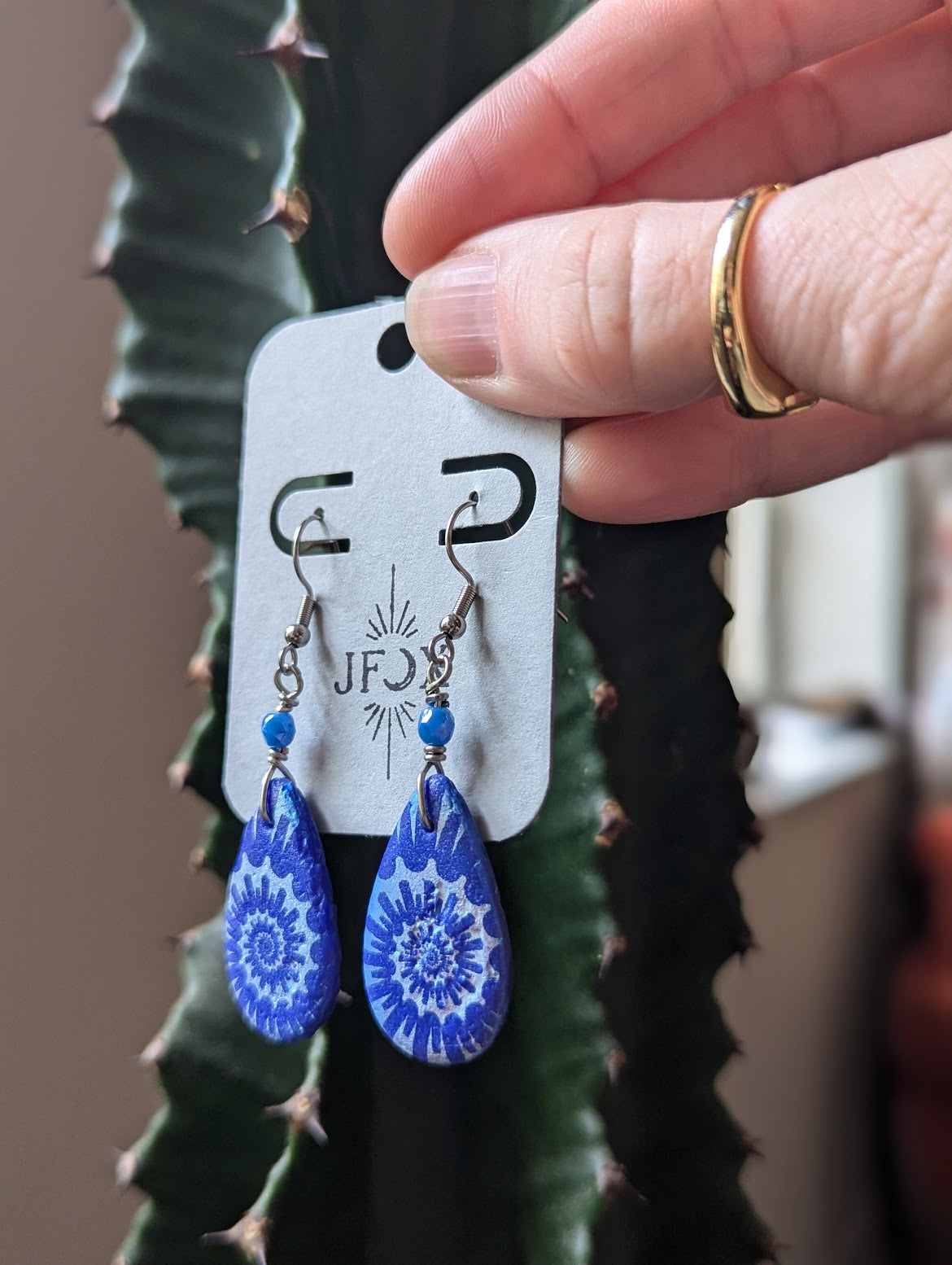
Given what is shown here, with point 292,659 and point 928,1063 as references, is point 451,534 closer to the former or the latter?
point 292,659

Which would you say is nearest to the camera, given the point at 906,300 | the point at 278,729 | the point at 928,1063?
the point at 906,300

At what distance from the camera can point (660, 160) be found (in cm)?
42

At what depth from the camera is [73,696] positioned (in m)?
0.47

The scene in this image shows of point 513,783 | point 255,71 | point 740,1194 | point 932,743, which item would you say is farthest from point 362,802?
point 932,743

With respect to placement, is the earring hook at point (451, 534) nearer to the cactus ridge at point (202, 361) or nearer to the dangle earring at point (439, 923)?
the dangle earring at point (439, 923)

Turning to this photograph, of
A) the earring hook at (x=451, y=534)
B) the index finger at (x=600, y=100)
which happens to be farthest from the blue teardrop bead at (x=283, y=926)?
the index finger at (x=600, y=100)

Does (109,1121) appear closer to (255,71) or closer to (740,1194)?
(740,1194)

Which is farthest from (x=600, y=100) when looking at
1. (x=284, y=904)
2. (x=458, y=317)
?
(x=284, y=904)

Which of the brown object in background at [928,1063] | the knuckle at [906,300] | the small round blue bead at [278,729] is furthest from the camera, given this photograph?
the brown object in background at [928,1063]

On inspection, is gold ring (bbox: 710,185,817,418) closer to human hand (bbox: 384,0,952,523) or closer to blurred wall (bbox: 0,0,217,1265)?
human hand (bbox: 384,0,952,523)

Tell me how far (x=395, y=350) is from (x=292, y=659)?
13 centimetres

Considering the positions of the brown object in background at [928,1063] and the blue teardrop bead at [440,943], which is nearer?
the blue teardrop bead at [440,943]

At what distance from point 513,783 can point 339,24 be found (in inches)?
11.3

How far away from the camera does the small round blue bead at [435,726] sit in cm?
36
